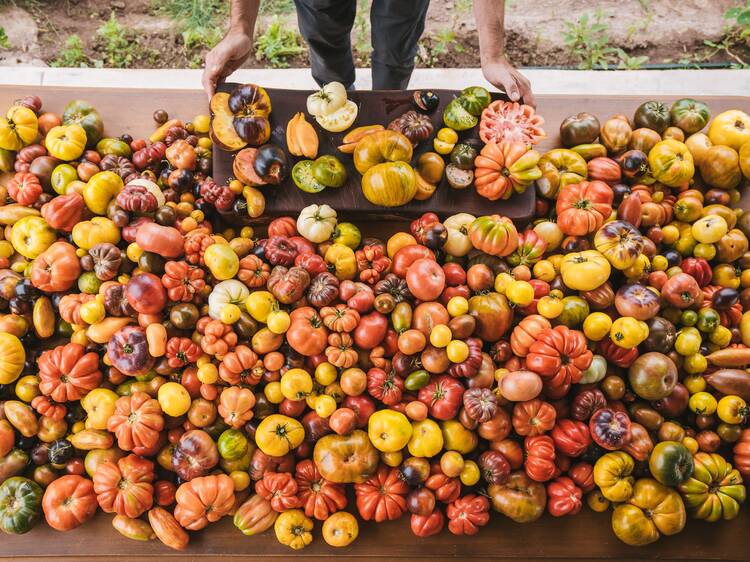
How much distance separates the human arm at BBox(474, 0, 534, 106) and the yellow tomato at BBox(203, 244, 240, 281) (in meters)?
1.83

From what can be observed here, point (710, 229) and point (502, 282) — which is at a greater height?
point (710, 229)

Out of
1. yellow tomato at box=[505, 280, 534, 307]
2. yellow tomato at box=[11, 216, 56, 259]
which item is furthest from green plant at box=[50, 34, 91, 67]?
yellow tomato at box=[505, 280, 534, 307]

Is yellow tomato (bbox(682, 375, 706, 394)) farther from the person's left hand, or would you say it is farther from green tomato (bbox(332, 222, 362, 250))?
green tomato (bbox(332, 222, 362, 250))

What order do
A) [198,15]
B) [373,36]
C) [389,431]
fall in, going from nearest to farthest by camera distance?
[389,431] → [373,36] → [198,15]

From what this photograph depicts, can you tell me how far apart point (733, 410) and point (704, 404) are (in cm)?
13

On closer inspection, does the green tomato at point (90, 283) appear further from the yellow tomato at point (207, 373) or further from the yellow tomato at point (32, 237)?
the yellow tomato at point (207, 373)

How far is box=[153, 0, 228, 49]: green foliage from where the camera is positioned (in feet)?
16.2

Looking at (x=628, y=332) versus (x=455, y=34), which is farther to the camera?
(x=455, y=34)

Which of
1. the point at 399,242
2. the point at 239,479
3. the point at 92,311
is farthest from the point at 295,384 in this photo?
the point at 92,311

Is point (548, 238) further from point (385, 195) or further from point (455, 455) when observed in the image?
point (455, 455)

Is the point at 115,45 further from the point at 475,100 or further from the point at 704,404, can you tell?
the point at 704,404

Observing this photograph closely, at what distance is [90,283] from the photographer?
275 cm

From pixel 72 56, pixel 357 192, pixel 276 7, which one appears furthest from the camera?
pixel 276 7

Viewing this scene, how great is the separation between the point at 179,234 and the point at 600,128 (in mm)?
2587
